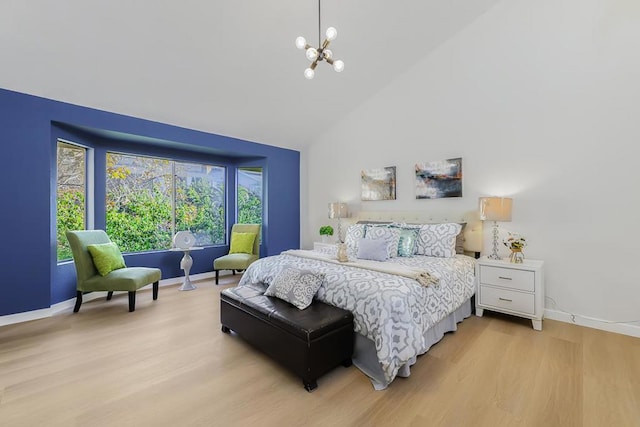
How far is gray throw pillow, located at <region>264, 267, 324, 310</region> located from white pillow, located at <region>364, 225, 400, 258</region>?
47.9 inches

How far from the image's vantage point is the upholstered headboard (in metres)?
3.63

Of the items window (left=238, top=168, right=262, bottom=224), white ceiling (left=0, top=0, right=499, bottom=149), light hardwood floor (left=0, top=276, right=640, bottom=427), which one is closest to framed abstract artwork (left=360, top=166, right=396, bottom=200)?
white ceiling (left=0, top=0, right=499, bottom=149)

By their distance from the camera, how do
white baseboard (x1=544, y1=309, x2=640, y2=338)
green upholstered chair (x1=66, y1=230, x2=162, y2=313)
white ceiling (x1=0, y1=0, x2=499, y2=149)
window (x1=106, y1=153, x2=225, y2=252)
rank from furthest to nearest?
window (x1=106, y1=153, x2=225, y2=252), green upholstered chair (x1=66, y1=230, x2=162, y2=313), white baseboard (x1=544, y1=309, x2=640, y2=338), white ceiling (x1=0, y1=0, x2=499, y2=149)

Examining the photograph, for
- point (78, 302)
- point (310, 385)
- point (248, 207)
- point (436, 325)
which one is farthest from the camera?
point (248, 207)

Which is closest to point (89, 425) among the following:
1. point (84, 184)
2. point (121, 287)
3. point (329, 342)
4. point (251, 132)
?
point (329, 342)

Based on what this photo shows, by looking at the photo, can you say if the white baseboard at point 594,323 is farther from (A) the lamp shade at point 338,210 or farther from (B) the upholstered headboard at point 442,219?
(A) the lamp shade at point 338,210

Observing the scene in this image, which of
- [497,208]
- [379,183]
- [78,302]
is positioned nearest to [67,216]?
[78,302]

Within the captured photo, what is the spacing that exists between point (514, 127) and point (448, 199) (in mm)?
1137

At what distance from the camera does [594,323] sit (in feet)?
9.56

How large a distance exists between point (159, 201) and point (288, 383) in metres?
3.96

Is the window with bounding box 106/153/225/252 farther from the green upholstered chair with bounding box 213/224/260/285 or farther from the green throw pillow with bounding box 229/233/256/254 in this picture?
the green upholstered chair with bounding box 213/224/260/285

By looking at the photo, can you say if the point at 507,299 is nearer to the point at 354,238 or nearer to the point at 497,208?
the point at 497,208

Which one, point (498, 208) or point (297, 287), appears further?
point (498, 208)

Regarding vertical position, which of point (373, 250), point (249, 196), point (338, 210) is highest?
point (249, 196)
